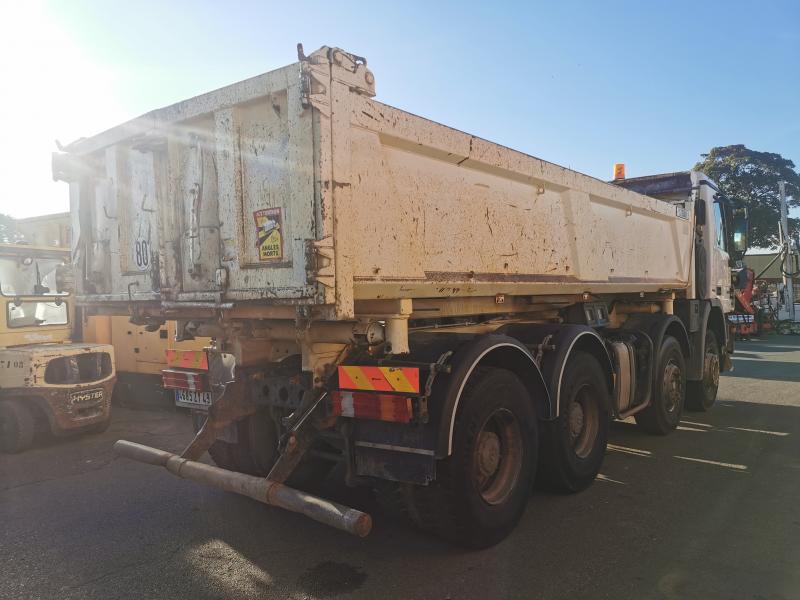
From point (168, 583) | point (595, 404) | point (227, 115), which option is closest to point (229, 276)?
point (227, 115)

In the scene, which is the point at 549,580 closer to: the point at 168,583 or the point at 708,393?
the point at 168,583

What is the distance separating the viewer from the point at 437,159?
3658 mm

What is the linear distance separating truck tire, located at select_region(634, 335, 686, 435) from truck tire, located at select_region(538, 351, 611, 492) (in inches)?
64.9

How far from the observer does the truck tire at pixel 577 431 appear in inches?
176

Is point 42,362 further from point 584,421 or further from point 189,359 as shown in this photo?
point 584,421

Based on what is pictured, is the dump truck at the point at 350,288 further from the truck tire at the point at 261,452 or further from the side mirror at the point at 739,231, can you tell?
the side mirror at the point at 739,231

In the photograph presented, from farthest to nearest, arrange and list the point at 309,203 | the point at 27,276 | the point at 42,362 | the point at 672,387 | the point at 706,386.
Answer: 1. the point at 706,386
2. the point at 27,276
3. the point at 672,387
4. the point at 42,362
5. the point at 309,203

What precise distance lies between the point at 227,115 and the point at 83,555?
2.89 m

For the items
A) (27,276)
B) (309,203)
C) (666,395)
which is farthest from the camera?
(27,276)

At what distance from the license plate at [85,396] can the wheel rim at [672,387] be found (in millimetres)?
6531

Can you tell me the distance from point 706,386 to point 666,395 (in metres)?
1.73

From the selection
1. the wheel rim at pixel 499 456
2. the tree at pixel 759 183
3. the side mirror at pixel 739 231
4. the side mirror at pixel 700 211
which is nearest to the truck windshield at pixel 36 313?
the wheel rim at pixel 499 456

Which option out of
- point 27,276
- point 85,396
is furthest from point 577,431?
point 27,276

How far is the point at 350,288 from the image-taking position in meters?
2.99
